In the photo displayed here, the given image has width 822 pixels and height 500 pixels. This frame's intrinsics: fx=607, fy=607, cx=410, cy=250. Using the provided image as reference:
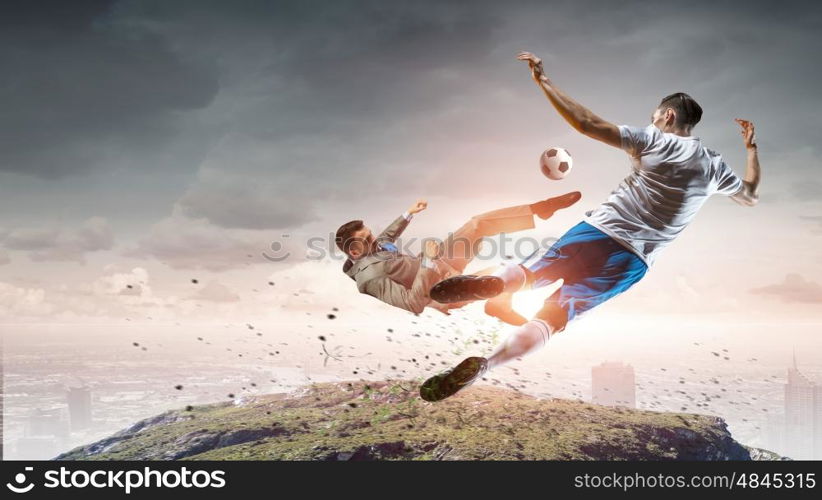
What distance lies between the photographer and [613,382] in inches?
692

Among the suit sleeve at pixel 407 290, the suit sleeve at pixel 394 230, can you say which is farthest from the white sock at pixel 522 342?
the suit sleeve at pixel 394 230

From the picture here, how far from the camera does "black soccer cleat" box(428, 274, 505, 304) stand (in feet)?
21.8

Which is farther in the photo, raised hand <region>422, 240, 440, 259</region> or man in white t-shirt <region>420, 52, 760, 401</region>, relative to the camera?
raised hand <region>422, 240, 440, 259</region>

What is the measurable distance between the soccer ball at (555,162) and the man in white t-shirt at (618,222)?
2.38 feet

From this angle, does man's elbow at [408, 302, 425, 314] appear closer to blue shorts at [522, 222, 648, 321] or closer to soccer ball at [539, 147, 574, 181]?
blue shorts at [522, 222, 648, 321]

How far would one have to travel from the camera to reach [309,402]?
819 inches

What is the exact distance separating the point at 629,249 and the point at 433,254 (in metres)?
2.65

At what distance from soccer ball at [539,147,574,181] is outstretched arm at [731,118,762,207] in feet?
7.25

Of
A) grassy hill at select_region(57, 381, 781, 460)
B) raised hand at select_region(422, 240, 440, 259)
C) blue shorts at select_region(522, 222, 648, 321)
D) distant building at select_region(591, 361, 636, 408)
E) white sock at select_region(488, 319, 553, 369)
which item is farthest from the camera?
distant building at select_region(591, 361, 636, 408)

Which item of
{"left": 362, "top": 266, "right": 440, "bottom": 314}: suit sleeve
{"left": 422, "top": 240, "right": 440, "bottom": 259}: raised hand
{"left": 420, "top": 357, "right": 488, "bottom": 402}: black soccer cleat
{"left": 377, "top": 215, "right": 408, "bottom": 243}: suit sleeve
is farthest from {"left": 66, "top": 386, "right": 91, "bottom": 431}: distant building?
{"left": 420, "top": 357, "right": 488, "bottom": 402}: black soccer cleat

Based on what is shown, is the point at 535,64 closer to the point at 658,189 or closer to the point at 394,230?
the point at 658,189

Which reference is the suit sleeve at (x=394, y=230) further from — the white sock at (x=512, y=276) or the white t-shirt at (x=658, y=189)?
the white t-shirt at (x=658, y=189)

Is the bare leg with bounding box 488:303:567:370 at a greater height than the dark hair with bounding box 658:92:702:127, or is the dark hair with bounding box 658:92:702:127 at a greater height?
the dark hair with bounding box 658:92:702:127

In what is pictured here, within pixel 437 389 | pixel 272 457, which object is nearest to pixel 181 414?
pixel 272 457
